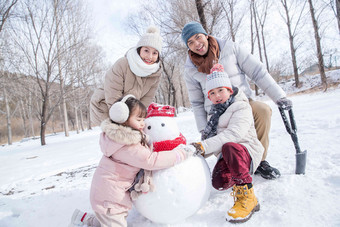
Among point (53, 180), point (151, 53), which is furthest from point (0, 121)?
point (151, 53)

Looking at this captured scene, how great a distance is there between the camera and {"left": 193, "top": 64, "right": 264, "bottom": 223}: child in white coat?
1.56 m

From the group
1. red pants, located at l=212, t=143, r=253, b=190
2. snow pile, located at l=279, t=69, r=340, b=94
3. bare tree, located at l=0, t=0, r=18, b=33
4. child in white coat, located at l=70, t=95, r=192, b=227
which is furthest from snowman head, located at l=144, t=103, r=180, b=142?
snow pile, located at l=279, t=69, r=340, b=94

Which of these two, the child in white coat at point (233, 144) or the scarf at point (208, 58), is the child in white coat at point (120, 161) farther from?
the scarf at point (208, 58)

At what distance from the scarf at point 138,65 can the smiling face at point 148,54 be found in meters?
0.05

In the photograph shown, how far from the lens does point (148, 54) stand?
88.4 inches

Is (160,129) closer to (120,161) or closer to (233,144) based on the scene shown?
(120,161)

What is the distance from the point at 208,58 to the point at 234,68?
33 centimetres

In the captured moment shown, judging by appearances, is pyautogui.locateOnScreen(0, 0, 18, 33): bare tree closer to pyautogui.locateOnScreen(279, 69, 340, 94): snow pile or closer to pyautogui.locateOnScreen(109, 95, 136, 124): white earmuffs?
pyautogui.locateOnScreen(109, 95, 136, 124): white earmuffs

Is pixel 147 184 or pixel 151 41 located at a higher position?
pixel 151 41

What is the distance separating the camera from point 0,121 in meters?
24.5

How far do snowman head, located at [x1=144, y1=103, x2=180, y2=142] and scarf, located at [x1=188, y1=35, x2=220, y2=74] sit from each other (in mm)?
745

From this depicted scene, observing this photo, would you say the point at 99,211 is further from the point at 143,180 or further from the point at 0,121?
the point at 0,121

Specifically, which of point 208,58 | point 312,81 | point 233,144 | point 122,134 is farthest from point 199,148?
point 312,81

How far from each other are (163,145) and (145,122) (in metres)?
0.26
